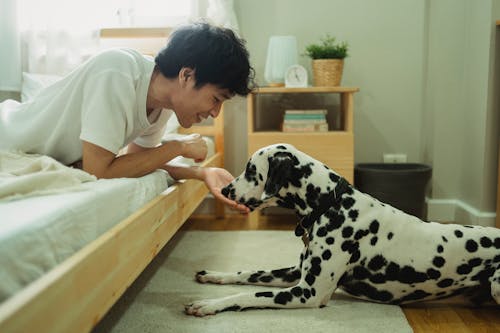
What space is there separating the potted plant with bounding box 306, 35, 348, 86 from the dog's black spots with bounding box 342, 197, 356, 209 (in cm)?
150

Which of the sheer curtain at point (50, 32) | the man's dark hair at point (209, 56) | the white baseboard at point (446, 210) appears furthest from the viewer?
the white baseboard at point (446, 210)

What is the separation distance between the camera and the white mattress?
0.92 metres

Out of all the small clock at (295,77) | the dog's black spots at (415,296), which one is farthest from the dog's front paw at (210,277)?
the small clock at (295,77)

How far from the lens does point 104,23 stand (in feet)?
11.1

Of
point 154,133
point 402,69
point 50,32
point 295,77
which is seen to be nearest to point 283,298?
point 154,133

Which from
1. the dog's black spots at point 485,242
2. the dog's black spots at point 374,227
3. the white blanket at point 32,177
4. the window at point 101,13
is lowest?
the dog's black spots at point 485,242

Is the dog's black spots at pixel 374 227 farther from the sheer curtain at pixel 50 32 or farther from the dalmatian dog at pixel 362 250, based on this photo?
the sheer curtain at pixel 50 32

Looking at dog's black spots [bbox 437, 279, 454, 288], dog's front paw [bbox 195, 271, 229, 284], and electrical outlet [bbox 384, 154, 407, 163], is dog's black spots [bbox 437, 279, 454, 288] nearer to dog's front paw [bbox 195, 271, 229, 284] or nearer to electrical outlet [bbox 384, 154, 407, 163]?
dog's front paw [bbox 195, 271, 229, 284]

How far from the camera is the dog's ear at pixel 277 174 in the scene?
1666 millimetres

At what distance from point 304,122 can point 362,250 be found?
146cm

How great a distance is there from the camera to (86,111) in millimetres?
1616

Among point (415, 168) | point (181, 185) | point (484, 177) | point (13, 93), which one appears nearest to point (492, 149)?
point (484, 177)

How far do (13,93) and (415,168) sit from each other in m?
2.43

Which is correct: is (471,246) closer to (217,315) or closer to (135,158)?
(217,315)
